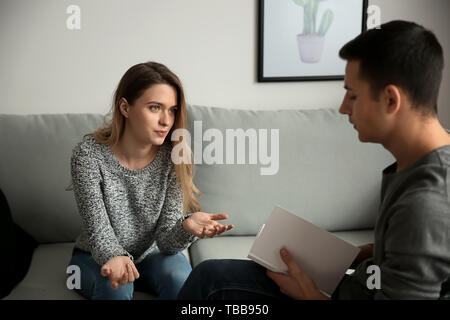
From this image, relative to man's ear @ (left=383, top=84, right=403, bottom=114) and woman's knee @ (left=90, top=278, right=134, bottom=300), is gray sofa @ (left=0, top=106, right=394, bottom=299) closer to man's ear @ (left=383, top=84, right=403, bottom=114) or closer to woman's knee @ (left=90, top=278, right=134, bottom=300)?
woman's knee @ (left=90, top=278, right=134, bottom=300)

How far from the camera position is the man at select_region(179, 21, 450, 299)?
874 mm

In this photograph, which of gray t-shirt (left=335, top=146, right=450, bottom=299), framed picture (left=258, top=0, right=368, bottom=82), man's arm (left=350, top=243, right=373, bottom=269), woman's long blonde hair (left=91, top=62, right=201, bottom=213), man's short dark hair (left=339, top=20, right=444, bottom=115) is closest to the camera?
gray t-shirt (left=335, top=146, right=450, bottom=299)

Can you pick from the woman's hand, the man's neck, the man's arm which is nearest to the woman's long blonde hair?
the woman's hand

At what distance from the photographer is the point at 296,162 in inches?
71.9

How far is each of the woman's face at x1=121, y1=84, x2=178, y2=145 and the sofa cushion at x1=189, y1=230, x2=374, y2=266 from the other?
0.44 m

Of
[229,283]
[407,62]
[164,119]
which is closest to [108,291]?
[229,283]

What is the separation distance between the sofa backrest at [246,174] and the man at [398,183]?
64 centimetres

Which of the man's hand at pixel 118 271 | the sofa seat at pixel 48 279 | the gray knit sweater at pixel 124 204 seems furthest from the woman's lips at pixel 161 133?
the sofa seat at pixel 48 279

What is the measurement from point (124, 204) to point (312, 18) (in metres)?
1.13

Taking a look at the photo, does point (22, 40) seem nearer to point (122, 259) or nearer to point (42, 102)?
point (42, 102)

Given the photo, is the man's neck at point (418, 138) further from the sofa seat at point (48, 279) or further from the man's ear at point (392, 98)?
the sofa seat at point (48, 279)

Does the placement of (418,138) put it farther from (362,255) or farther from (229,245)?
(229,245)

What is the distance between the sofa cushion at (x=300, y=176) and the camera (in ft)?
5.94
